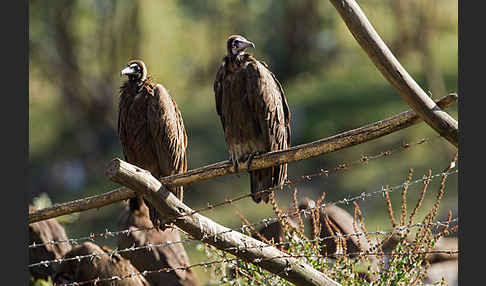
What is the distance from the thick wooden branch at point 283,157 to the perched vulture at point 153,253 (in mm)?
1648

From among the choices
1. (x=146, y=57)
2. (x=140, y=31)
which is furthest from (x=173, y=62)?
(x=140, y=31)

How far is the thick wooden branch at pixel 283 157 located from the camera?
3828mm

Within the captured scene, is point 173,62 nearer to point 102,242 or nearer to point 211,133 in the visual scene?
point 211,133

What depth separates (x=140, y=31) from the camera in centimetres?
1254

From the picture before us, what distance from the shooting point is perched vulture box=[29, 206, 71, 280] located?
608cm

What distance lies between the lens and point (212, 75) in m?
13.7

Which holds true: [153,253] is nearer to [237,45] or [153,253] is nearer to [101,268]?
[101,268]

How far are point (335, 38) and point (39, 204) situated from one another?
767 centimetres

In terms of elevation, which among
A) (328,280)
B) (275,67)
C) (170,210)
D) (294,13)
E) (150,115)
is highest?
(294,13)

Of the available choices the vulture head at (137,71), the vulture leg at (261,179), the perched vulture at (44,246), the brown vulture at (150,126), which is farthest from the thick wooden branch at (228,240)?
the perched vulture at (44,246)

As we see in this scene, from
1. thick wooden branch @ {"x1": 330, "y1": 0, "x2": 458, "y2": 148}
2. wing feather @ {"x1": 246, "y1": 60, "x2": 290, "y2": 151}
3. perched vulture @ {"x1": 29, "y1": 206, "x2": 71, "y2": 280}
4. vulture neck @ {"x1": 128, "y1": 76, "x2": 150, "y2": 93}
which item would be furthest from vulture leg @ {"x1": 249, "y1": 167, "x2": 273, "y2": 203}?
perched vulture @ {"x1": 29, "y1": 206, "x2": 71, "y2": 280}

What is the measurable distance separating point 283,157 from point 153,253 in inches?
93.4

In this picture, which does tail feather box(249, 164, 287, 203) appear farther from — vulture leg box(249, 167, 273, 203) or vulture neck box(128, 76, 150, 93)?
vulture neck box(128, 76, 150, 93)

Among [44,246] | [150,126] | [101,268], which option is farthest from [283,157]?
[44,246]
